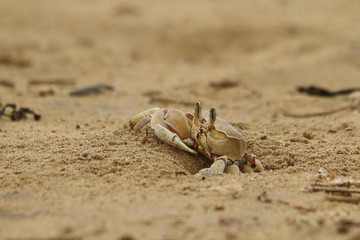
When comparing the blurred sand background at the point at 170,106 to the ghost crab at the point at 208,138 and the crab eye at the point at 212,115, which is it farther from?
the crab eye at the point at 212,115

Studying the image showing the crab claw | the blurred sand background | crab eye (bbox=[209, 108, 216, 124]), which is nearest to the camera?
the blurred sand background

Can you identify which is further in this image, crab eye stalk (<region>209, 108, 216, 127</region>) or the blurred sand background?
crab eye stalk (<region>209, 108, 216, 127</region>)

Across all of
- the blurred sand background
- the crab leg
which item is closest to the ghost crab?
the crab leg

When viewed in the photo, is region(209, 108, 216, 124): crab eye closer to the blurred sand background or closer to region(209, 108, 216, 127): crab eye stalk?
region(209, 108, 216, 127): crab eye stalk

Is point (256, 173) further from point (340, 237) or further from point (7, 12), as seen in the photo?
point (7, 12)

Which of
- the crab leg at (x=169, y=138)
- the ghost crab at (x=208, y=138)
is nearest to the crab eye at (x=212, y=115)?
the ghost crab at (x=208, y=138)

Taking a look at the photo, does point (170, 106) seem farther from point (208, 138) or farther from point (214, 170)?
point (214, 170)

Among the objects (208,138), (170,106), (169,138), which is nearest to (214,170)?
(208,138)
